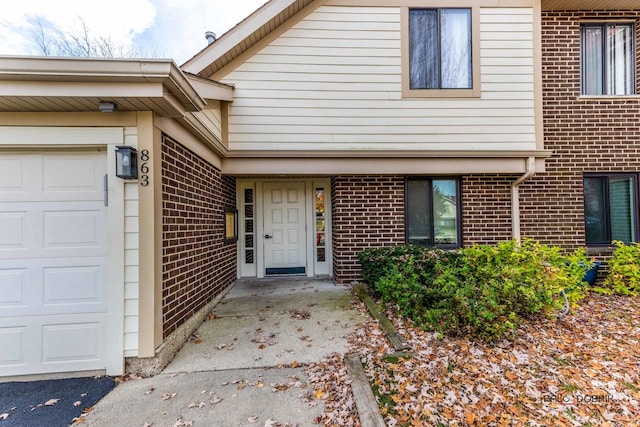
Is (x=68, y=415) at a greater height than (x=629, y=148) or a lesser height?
lesser

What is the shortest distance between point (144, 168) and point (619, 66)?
8.80m

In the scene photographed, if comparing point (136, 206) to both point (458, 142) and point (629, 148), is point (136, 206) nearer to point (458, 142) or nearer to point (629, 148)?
point (458, 142)

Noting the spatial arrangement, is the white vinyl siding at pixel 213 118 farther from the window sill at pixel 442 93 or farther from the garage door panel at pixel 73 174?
the window sill at pixel 442 93

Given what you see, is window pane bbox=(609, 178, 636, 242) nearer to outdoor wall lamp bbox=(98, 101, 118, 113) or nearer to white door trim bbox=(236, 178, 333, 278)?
white door trim bbox=(236, 178, 333, 278)

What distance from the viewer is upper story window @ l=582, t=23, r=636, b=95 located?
6.01 m

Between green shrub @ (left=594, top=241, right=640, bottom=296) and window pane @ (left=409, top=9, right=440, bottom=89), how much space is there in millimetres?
4655

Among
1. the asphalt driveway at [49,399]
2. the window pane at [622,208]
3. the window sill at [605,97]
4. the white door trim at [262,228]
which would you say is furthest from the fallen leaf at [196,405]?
the window sill at [605,97]

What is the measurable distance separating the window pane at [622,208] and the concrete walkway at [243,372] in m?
5.81

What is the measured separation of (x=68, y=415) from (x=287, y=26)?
6021 mm

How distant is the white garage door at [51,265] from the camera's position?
2965 millimetres

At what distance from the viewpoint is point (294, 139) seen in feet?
17.7

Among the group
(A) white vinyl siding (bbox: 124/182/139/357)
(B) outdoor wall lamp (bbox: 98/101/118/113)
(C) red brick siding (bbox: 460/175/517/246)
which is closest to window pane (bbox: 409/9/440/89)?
(C) red brick siding (bbox: 460/175/517/246)

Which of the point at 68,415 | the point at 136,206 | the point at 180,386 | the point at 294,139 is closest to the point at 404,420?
the point at 180,386

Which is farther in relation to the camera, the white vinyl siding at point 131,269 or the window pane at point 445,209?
the window pane at point 445,209
